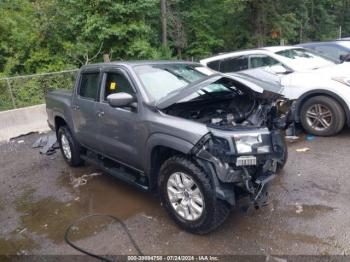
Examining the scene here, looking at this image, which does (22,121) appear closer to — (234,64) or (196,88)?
(234,64)

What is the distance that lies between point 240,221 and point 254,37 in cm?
1850

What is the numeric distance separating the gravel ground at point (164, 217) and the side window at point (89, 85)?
1.38 m

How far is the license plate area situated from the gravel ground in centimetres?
88

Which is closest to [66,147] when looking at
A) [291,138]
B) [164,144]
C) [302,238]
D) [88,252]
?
[88,252]

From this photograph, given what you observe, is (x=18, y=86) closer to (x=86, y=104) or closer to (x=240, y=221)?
(x=86, y=104)

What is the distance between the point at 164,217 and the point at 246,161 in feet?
4.75

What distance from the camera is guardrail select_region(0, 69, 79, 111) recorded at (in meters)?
9.73

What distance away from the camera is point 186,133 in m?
3.63

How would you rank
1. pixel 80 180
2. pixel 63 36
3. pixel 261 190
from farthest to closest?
pixel 63 36, pixel 80 180, pixel 261 190

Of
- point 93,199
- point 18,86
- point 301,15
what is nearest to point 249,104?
point 93,199

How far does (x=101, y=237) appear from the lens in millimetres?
4055

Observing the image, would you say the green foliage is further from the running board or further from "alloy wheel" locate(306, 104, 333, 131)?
"alloy wheel" locate(306, 104, 333, 131)

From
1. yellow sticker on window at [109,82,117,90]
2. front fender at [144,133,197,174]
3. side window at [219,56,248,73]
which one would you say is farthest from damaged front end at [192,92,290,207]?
side window at [219,56,248,73]

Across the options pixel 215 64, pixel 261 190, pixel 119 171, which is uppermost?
pixel 215 64
